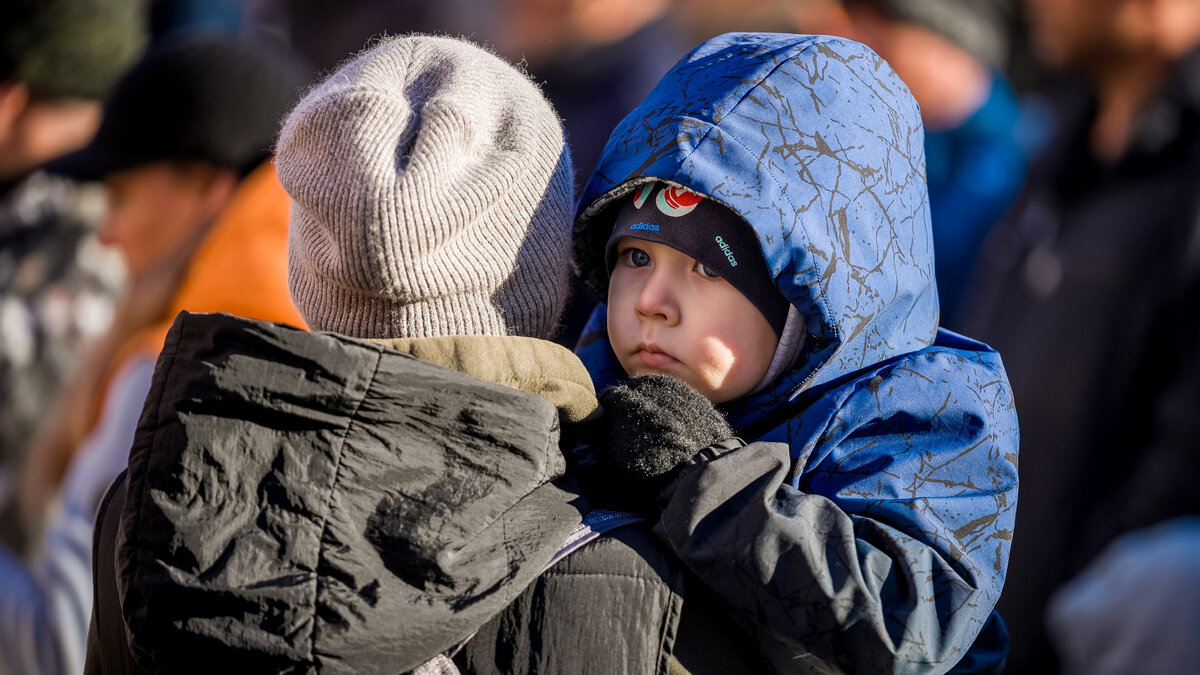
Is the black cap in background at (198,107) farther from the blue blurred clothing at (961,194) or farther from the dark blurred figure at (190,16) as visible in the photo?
the dark blurred figure at (190,16)

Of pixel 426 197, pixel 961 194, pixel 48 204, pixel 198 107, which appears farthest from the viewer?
pixel 961 194

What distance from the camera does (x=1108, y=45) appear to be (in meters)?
4.14

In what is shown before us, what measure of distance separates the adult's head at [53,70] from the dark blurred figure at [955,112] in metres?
2.91

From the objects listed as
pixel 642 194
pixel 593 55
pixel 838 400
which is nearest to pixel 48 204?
pixel 593 55

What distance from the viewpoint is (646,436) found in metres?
1.72

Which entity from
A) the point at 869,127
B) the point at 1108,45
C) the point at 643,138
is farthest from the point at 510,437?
the point at 1108,45

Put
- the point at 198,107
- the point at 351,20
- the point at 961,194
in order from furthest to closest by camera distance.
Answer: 1. the point at 351,20
2. the point at 961,194
3. the point at 198,107

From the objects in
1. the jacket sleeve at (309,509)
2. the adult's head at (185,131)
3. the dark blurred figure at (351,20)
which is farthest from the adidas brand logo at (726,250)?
the dark blurred figure at (351,20)

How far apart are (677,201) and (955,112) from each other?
9.87 ft

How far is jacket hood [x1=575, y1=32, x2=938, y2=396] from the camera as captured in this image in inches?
74.7

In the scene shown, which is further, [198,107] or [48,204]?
[48,204]

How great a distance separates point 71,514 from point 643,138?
1.79 metres

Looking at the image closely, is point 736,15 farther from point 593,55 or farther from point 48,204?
point 48,204

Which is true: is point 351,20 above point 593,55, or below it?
below
